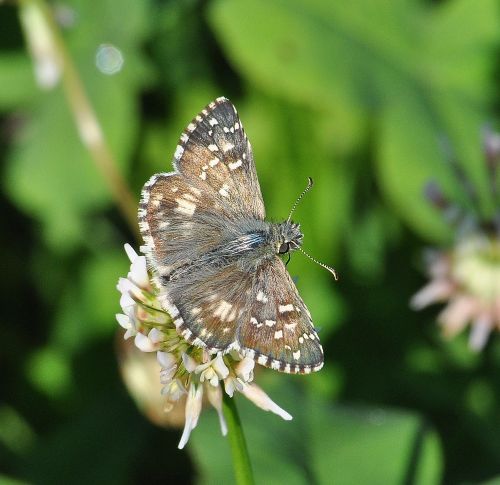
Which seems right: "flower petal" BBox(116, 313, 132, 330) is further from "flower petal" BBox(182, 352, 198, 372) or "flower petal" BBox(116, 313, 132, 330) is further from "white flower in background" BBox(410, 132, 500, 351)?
"white flower in background" BBox(410, 132, 500, 351)

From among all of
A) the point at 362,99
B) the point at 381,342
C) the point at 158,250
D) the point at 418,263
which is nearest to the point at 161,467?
the point at 381,342

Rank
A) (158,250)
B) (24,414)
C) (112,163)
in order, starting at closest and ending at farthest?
(158,250) → (112,163) → (24,414)

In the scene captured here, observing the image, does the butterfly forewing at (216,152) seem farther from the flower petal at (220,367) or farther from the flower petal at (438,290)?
the flower petal at (438,290)

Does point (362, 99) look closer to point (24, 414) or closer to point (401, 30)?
point (401, 30)

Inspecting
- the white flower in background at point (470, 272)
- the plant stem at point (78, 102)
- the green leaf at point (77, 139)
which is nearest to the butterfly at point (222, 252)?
the white flower in background at point (470, 272)

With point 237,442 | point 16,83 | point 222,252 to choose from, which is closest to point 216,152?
point 222,252

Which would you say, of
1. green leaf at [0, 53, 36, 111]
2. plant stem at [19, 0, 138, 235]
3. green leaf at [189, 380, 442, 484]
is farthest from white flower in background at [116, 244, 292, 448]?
green leaf at [0, 53, 36, 111]
